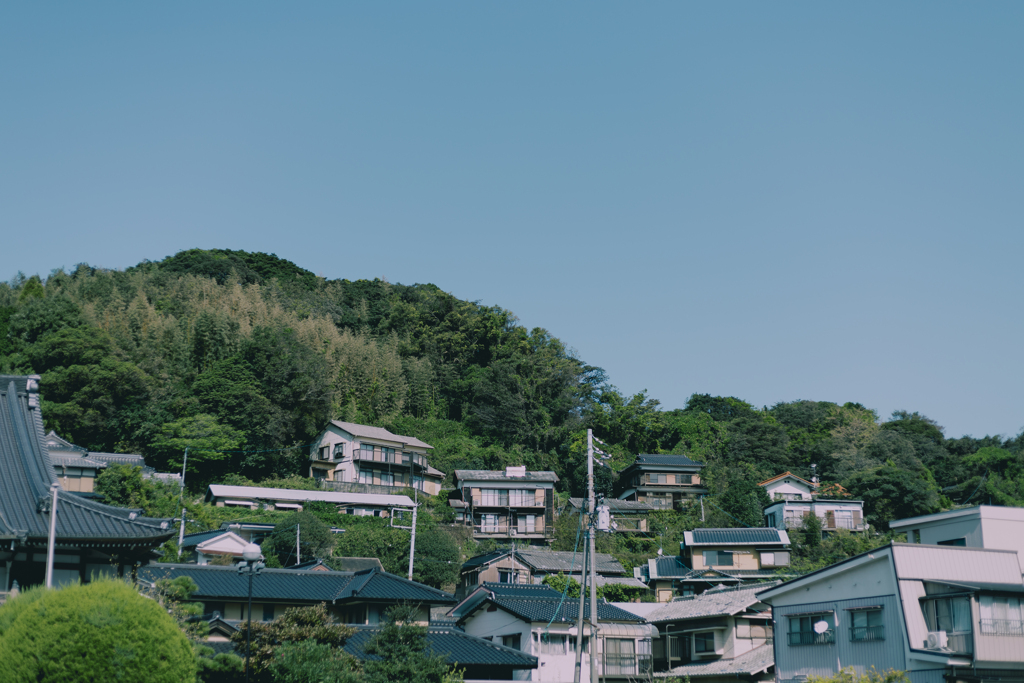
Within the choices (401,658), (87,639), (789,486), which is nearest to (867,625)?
(401,658)

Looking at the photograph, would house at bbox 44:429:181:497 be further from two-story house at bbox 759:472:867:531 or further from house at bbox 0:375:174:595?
two-story house at bbox 759:472:867:531

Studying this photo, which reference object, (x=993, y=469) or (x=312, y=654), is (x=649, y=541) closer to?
(x=993, y=469)

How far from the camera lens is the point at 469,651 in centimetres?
2384

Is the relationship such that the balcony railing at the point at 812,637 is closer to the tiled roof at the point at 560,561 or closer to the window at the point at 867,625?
the window at the point at 867,625

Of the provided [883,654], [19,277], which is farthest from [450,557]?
[19,277]

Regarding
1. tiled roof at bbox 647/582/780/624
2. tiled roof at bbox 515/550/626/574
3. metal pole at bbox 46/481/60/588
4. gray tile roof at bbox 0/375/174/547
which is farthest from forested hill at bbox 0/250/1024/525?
metal pole at bbox 46/481/60/588

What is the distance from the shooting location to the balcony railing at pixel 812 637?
875 inches

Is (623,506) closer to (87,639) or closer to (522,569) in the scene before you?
(522,569)

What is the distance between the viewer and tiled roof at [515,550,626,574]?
3788 centimetres

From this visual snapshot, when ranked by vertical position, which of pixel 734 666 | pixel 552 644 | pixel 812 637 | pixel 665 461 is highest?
pixel 665 461

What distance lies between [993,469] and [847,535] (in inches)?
618

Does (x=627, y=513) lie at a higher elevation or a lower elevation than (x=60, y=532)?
higher

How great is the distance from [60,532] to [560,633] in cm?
1724

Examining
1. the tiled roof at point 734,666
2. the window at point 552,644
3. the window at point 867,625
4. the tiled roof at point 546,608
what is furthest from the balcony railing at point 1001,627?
the window at point 552,644
